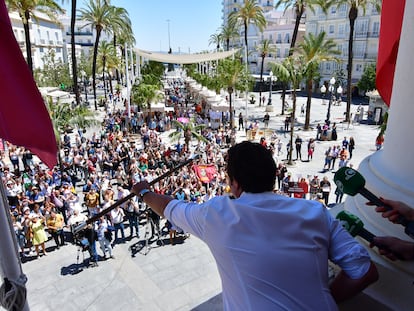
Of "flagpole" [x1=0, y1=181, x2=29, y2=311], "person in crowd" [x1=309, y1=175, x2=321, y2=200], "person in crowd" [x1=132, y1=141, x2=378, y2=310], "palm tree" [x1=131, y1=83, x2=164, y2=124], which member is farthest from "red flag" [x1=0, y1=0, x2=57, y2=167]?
"palm tree" [x1=131, y1=83, x2=164, y2=124]

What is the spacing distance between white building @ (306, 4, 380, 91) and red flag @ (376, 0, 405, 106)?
44214 mm

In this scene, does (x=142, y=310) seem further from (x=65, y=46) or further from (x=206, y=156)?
(x=65, y=46)

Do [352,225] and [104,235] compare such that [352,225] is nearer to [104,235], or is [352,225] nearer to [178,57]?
[104,235]

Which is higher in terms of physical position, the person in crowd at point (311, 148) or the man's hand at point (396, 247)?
the man's hand at point (396, 247)

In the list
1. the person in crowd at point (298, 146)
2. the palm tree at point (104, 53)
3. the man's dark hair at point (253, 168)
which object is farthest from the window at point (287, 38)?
the man's dark hair at point (253, 168)

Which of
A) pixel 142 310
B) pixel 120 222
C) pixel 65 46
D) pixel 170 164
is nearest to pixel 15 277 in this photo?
pixel 142 310

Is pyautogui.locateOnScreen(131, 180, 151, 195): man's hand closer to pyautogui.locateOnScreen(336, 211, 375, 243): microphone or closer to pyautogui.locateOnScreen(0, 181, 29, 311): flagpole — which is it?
pyautogui.locateOnScreen(0, 181, 29, 311): flagpole

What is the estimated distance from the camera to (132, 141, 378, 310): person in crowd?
158 centimetres

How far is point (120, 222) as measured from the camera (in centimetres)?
1084

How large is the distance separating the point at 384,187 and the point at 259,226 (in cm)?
124

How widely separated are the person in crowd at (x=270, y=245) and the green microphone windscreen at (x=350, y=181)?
27 centimetres

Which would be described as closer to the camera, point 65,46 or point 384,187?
point 384,187

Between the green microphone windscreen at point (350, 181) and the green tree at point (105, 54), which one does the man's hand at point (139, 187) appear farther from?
the green tree at point (105, 54)

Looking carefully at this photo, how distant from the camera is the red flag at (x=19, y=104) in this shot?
114 inches
